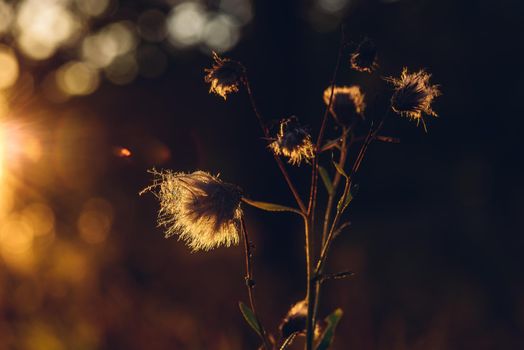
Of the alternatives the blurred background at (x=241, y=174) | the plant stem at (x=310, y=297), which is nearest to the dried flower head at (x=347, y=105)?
the plant stem at (x=310, y=297)

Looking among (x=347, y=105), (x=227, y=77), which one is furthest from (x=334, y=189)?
(x=227, y=77)

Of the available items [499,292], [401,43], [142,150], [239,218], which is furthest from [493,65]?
[239,218]

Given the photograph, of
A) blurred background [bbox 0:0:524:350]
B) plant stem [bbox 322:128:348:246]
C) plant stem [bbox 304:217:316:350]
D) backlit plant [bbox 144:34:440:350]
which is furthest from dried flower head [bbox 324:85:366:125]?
blurred background [bbox 0:0:524:350]

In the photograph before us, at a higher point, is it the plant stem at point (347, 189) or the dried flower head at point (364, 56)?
the dried flower head at point (364, 56)

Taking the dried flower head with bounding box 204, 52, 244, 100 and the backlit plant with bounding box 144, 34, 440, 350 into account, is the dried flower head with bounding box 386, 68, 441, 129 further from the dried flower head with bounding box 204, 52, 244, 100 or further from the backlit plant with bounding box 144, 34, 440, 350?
the dried flower head with bounding box 204, 52, 244, 100

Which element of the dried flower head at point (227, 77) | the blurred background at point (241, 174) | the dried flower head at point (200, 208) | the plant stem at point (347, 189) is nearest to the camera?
the plant stem at point (347, 189)

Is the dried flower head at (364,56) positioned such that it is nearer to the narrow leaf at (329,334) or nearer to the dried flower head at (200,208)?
the dried flower head at (200,208)
